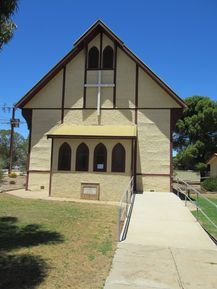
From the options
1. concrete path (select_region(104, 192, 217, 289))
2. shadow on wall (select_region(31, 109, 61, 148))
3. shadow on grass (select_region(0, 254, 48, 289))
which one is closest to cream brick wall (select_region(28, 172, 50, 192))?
shadow on wall (select_region(31, 109, 61, 148))

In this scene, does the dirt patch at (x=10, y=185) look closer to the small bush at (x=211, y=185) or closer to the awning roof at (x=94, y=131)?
the awning roof at (x=94, y=131)

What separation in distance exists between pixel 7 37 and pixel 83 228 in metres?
5.71

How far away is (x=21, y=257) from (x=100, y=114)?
50.0ft

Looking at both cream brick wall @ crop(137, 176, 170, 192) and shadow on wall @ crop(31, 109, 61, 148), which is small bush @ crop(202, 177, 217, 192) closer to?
cream brick wall @ crop(137, 176, 170, 192)

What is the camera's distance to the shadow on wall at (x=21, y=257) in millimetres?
6043

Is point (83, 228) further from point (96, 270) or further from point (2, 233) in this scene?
point (96, 270)

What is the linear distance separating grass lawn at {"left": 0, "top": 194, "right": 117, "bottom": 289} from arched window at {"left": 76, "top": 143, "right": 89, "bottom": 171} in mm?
5574

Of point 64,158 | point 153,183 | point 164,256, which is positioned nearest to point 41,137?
point 64,158

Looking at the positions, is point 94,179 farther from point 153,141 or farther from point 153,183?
point 153,141

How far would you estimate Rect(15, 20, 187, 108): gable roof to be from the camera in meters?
21.3

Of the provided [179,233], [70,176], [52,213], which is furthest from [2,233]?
[70,176]

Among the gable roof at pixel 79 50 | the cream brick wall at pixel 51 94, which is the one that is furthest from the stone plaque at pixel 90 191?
the gable roof at pixel 79 50

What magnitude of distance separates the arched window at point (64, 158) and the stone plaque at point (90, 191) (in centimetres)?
158

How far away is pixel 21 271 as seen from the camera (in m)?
6.53
